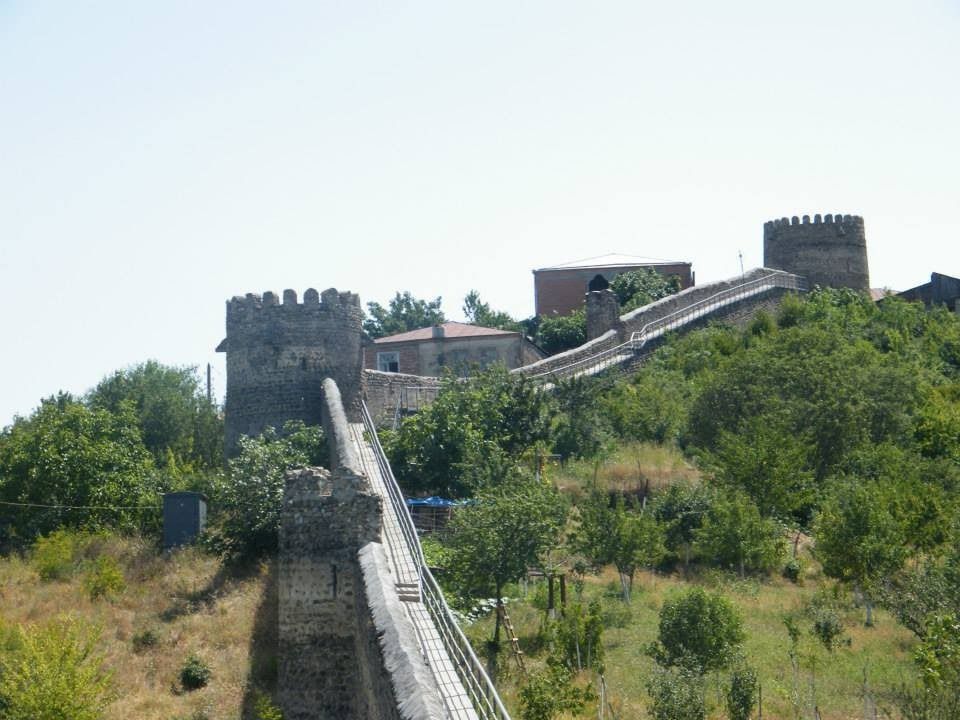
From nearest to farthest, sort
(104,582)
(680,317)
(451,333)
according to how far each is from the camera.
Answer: (104,582) < (680,317) < (451,333)

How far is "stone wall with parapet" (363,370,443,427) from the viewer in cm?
3650

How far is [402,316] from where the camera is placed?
77.0 m

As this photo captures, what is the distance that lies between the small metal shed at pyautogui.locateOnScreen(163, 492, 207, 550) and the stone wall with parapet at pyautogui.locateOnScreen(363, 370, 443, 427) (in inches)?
262

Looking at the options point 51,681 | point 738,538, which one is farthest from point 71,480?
point 738,538

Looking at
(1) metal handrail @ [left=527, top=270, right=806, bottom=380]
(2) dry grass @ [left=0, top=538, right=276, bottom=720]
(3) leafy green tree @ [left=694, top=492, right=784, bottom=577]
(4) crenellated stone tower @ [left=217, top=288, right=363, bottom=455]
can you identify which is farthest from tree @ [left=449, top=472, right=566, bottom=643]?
(1) metal handrail @ [left=527, top=270, right=806, bottom=380]

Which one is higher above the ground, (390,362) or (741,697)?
(390,362)

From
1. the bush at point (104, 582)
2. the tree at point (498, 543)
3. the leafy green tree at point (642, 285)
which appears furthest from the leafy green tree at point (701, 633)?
the leafy green tree at point (642, 285)

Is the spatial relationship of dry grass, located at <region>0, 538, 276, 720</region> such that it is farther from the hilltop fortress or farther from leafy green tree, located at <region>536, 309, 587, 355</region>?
leafy green tree, located at <region>536, 309, 587, 355</region>

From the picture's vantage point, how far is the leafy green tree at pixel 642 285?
179 ft

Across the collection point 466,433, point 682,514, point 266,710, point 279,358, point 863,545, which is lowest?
point 266,710

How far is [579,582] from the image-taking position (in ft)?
86.0

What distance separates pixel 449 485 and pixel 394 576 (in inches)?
444

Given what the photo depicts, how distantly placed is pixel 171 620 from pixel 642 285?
3355 centimetres

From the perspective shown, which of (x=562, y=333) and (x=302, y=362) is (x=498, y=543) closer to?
(x=302, y=362)
